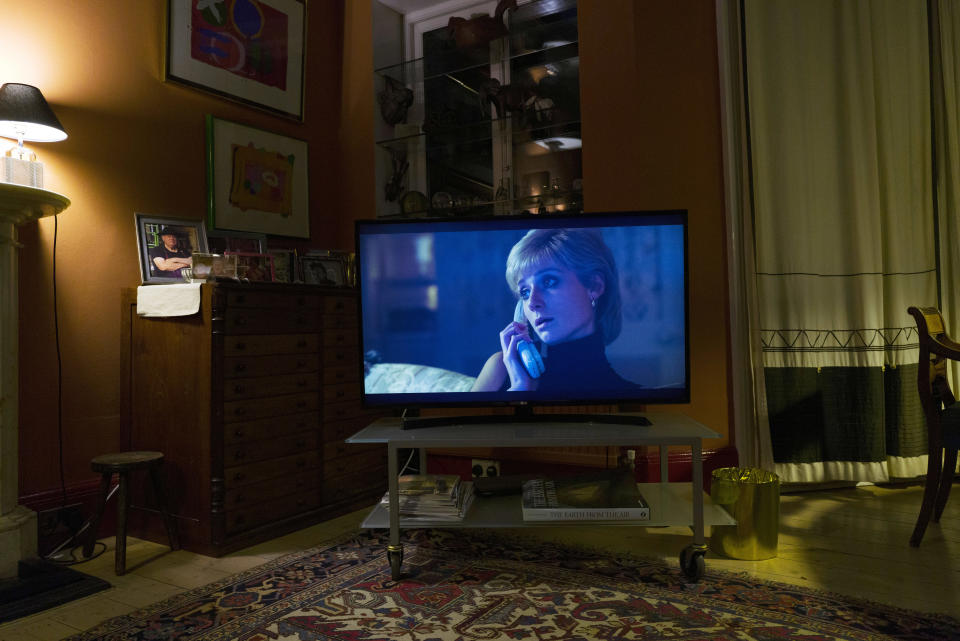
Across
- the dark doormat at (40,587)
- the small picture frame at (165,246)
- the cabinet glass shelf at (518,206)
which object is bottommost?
the dark doormat at (40,587)

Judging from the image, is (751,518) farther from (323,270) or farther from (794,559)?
(323,270)

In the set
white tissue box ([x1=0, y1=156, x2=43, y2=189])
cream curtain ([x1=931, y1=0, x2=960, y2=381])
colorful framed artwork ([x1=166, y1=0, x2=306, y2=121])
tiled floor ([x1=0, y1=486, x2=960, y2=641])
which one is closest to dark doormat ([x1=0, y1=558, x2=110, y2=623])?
tiled floor ([x1=0, y1=486, x2=960, y2=641])

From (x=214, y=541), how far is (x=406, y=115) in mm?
2390

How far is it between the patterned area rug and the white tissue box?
1.40 meters

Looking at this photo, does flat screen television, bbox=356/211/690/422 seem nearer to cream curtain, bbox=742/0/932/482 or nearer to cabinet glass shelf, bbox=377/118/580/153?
cream curtain, bbox=742/0/932/482

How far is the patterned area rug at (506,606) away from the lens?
64.5 inches

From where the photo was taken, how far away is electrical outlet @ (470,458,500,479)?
9.77 ft

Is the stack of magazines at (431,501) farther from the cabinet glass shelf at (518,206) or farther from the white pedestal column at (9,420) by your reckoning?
the cabinet glass shelf at (518,206)

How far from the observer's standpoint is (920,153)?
291cm

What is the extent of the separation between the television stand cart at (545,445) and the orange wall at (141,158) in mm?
853

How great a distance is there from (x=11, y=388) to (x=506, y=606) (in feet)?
5.43

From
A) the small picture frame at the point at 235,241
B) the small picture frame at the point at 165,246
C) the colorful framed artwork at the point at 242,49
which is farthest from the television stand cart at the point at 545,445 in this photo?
the colorful framed artwork at the point at 242,49

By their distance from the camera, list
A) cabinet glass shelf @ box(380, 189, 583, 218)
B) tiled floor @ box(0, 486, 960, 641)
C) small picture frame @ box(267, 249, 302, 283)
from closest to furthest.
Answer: tiled floor @ box(0, 486, 960, 641) < small picture frame @ box(267, 249, 302, 283) < cabinet glass shelf @ box(380, 189, 583, 218)

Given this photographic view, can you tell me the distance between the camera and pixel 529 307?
2.23m
